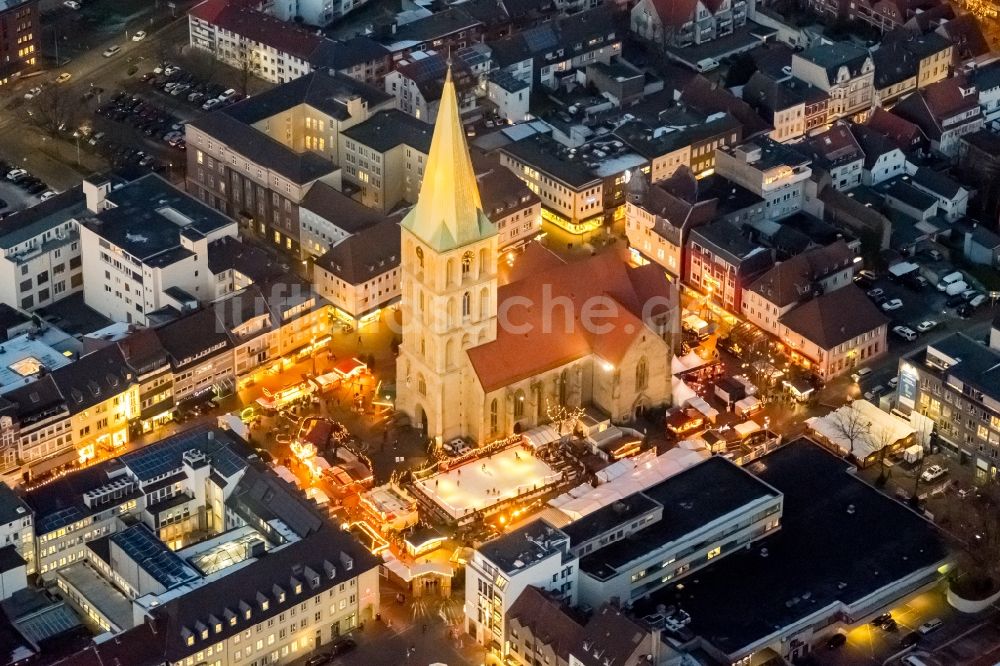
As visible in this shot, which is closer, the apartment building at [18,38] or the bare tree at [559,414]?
the bare tree at [559,414]

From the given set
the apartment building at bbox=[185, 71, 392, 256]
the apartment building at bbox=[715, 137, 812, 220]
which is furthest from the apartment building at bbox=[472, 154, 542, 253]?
the apartment building at bbox=[715, 137, 812, 220]

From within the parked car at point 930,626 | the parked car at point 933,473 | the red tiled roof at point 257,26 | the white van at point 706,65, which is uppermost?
the red tiled roof at point 257,26

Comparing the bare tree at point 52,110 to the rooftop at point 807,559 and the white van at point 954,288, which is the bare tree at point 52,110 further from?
the white van at point 954,288

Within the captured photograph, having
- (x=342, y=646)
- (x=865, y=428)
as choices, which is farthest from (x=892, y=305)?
(x=342, y=646)

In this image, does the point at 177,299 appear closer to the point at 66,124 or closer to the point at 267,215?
the point at 267,215

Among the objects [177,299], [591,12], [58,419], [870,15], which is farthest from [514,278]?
[870,15]

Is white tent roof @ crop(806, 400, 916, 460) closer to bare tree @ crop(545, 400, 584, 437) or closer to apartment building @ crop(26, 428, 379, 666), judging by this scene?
bare tree @ crop(545, 400, 584, 437)

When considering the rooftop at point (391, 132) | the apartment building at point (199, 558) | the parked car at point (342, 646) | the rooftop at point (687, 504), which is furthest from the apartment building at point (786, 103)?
the parked car at point (342, 646)
